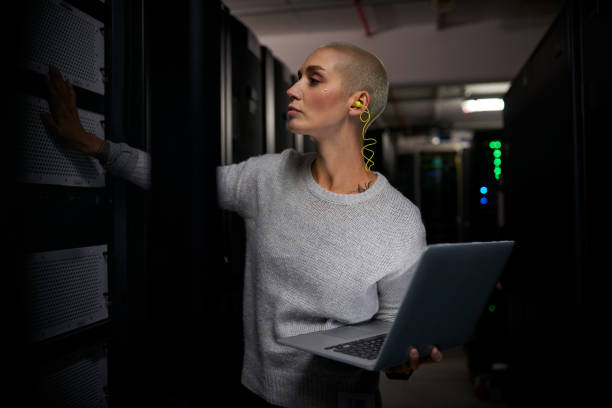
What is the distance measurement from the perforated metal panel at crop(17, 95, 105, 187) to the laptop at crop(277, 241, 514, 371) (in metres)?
0.48

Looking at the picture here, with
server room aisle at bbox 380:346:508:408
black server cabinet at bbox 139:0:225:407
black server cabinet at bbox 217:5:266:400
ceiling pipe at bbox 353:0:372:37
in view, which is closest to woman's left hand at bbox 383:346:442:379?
black server cabinet at bbox 139:0:225:407

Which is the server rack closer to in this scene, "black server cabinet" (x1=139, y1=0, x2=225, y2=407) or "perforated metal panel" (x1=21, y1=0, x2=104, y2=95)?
"perforated metal panel" (x1=21, y1=0, x2=104, y2=95)

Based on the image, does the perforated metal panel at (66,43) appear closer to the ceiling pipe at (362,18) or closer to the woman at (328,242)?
the woman at (328,242)

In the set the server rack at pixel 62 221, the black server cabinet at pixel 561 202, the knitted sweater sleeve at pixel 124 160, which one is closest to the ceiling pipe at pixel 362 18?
the black server cabinet at pixel 561 202

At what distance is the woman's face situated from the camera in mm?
908

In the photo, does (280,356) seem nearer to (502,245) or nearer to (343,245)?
(343,245)

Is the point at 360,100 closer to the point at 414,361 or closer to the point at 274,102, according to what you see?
the point at 414,361

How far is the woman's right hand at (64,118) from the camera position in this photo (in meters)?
0.78

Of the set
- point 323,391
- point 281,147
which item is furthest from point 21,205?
point 281,147

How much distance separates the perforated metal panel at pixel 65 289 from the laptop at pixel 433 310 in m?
0.40

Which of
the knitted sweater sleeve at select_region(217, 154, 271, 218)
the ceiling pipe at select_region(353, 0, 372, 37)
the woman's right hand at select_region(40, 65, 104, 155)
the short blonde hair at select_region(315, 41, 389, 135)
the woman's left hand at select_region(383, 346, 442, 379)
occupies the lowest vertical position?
the woman's left hand at select_region(383, 346, 442, 379)

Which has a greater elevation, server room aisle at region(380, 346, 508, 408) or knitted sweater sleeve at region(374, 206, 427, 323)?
knitted sweater sleeve at region(374, 206, 427, 323)

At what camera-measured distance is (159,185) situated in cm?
42

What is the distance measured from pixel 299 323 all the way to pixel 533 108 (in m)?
1.16
